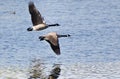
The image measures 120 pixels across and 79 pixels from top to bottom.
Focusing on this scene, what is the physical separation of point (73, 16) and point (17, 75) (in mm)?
20349

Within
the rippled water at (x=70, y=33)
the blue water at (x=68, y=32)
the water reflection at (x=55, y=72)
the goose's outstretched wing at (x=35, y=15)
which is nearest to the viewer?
the goose's outstretched wing at (x=35, y=15)

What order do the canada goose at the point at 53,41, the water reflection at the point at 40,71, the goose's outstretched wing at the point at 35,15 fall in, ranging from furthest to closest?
the water reflection at the point at 40,71
the goose's outstretched wing at the point at 35,15
the canada goose at the point at 53,41

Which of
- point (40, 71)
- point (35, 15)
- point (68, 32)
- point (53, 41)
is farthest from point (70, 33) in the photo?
point (53, 41)

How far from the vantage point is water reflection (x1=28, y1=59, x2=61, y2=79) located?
2552cm

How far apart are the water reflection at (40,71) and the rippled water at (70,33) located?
0.35 metres

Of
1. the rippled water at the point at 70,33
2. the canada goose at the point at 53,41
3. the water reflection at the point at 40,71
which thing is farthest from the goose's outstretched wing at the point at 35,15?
the rippled water at the point at 70,33

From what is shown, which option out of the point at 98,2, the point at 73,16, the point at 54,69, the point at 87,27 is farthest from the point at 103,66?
the point at 98,2

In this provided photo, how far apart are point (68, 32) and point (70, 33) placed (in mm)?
764

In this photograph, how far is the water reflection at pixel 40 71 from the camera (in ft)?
83.7

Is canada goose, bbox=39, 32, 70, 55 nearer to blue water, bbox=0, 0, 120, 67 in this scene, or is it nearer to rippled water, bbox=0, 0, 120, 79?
rippled water, bbox=0, 0, 120, 79

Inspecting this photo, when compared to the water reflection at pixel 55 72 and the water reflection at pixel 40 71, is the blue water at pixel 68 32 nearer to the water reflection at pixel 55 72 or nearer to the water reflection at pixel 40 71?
the water reflection at pixel 40 71

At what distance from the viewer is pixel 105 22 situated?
4181 cm

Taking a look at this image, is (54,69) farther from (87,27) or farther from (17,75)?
(87,27)

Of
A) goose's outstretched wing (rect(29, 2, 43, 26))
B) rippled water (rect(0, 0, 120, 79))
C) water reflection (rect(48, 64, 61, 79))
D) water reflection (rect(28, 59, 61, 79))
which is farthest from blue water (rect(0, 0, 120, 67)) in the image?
goose's outstretched wing (rect(29, 2, 43, 26))
